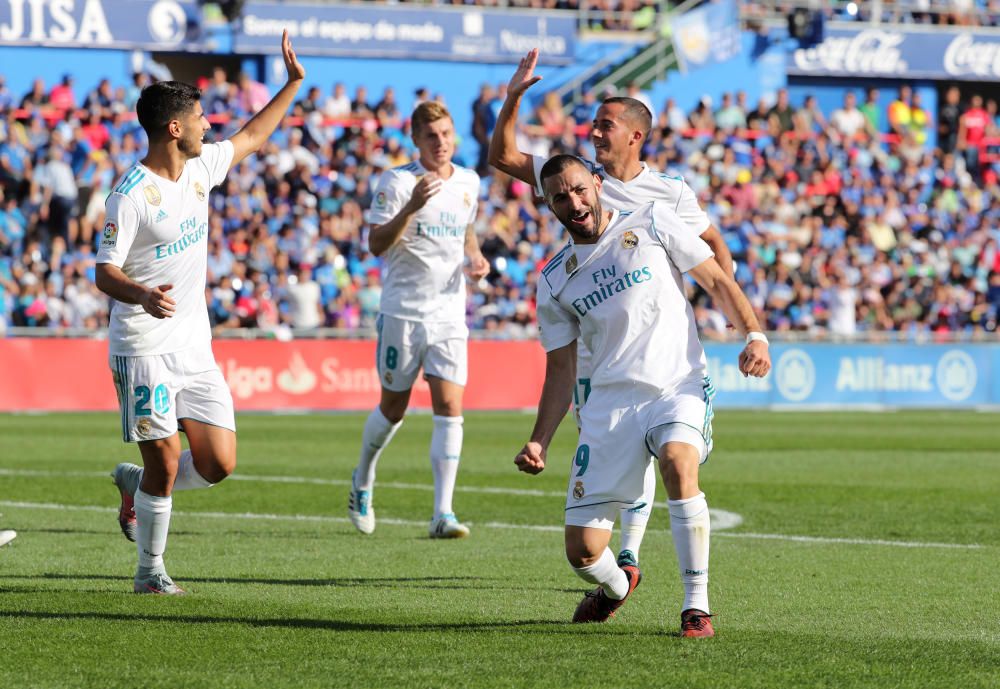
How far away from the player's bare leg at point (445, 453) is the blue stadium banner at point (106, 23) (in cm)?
2120

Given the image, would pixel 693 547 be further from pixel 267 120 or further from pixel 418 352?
pixel 418 352

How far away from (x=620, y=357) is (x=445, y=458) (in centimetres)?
380

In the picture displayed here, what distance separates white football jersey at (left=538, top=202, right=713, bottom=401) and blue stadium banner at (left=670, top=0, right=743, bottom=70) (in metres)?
29.6

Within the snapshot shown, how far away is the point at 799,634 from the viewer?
20.1 feet

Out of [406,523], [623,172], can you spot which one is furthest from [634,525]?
[406,523]

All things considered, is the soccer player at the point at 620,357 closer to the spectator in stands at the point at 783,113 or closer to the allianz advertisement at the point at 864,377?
the allianz advertisement at the point at 864,377

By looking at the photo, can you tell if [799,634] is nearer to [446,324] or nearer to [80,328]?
[446,324]

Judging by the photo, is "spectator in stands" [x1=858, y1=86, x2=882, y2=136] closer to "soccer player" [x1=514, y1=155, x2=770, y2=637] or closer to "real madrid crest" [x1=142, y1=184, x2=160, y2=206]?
"real madrid crest" [x1=142, y1=184, x2=160, y2=206]

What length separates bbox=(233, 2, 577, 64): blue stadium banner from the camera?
31.5 meters

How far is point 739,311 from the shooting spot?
6.21m

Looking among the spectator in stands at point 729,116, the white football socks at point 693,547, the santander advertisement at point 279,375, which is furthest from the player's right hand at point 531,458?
the spectator in stands at point 729,116

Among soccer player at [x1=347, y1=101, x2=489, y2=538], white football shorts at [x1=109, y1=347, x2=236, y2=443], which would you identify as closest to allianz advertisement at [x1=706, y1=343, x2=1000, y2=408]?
soccer player at [x1=347, y1=101, x2=489, y2=538]

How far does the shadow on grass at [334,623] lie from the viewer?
6289 millimetres

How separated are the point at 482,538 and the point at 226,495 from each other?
10.4 feet
